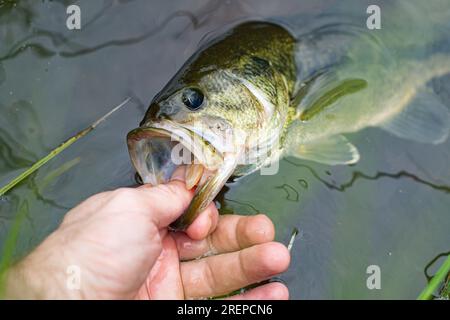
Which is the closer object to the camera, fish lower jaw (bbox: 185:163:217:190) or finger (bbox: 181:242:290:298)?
finger (bbox: 181:242:290:298)

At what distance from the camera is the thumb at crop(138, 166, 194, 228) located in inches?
80.9

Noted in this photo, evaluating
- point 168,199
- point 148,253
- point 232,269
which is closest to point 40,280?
point 148,253

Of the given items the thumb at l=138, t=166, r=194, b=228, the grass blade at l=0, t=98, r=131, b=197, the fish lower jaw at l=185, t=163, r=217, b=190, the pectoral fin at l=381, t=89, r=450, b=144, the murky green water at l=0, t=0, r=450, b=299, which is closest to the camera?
the thumb at l=138, t=166, r=194, b=228

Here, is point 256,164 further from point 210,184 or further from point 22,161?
point 22,161

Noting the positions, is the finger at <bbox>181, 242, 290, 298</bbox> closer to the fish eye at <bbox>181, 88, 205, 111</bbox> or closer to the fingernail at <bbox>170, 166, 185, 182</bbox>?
the fingernail at <bbox>170, 166, 185, 182</bbox>

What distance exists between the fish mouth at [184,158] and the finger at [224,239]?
0.18m

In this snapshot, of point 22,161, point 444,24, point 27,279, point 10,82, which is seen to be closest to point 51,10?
point 10,82

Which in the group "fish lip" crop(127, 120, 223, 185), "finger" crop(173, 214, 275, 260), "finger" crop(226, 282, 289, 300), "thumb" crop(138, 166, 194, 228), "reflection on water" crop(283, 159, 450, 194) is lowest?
"finger" crop(226, 282, 289, 300)

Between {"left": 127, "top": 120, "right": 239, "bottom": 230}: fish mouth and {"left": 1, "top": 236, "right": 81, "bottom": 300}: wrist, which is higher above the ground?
{"left": 127, "top": 120, "right": 239, "bottom": 230}: fish mouth

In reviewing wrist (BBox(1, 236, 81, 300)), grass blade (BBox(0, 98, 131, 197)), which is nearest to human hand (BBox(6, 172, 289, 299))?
wrist (BBox(1, 236, 81, 300))

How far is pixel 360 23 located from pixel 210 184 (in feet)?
5.18

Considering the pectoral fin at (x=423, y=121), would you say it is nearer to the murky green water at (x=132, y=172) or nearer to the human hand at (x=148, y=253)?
the murky green water at (x=132, y=172)

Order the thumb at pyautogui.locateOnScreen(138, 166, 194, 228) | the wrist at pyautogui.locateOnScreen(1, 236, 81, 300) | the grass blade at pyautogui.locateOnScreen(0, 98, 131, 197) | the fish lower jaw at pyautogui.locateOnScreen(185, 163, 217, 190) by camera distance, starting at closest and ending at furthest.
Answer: the wrist at pyautogui.locateOnScreen(1, 236, 81, 300)
the thumb at pyautogui.locateOnScreen(138, 166, 194, 228)
the fish lower jaw at pyautogui.locateOnScreen(185, 163, 217, 190)
the grass blade at pyautogui.locateOnScreen(0, 98, 131, 197)

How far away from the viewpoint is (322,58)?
3008 millimetres
